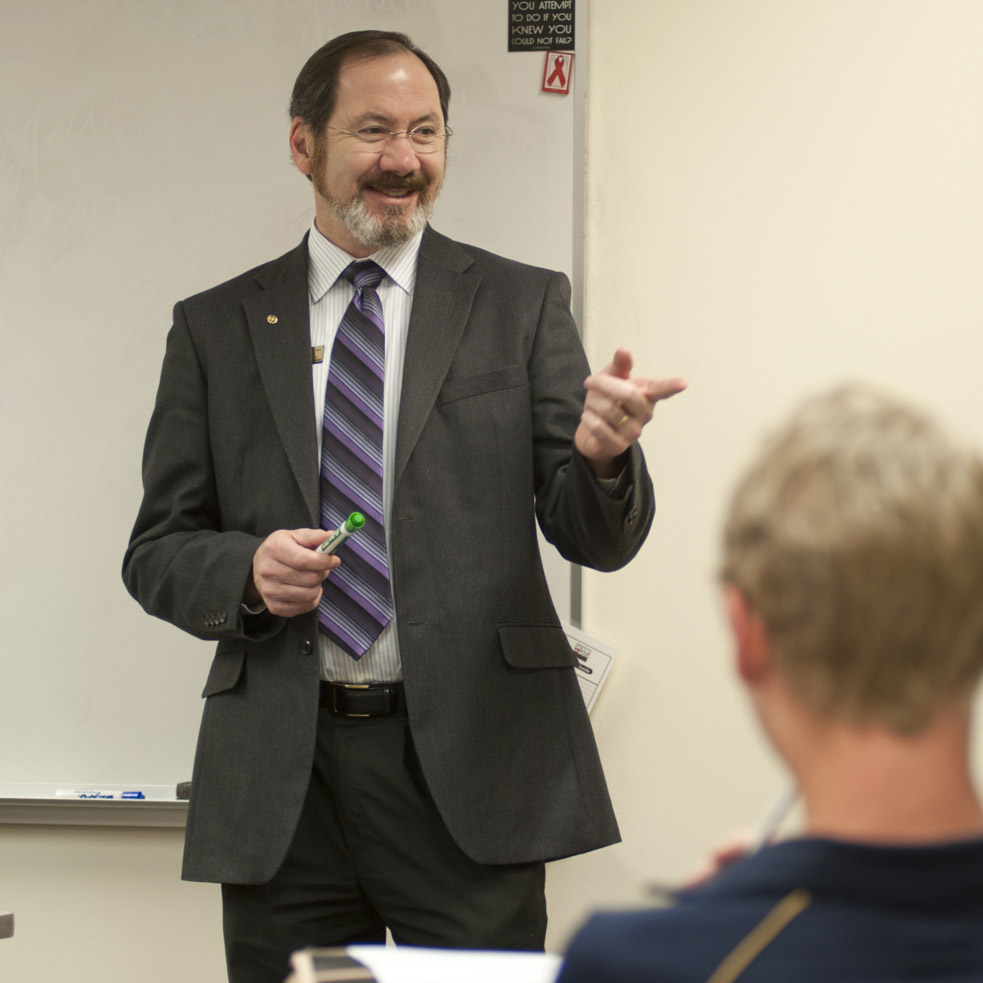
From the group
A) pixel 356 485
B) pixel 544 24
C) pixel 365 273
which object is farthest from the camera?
pixel 544 24

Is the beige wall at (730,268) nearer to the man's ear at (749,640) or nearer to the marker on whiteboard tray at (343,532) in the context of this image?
the marker on whiteboard tray at (343,532)

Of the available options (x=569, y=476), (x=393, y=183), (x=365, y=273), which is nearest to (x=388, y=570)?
(x=569, y=476)

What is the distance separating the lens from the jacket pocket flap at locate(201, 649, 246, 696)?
5.12 ft

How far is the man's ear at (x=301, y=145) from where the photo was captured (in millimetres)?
1765

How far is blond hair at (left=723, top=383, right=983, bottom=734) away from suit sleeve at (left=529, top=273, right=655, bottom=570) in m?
0.78

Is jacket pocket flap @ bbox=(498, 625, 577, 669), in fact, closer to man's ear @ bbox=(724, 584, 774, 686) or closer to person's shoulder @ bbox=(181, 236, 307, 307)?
person's shoulder @ bbox=(181, 236, 307, 307)

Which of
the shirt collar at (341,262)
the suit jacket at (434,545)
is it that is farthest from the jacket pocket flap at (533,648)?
the shirt collar at (341,262)

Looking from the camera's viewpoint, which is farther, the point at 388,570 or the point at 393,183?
the point at 393,183

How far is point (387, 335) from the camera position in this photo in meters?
1.63

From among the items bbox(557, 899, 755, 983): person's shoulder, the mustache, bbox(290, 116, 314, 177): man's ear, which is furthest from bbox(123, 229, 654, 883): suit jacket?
bbox(557, 899, 755, 983): person's shoulder

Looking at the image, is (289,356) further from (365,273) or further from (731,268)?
(731,268)

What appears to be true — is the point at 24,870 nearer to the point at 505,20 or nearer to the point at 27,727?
the point at 27,727

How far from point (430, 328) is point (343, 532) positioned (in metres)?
0.40

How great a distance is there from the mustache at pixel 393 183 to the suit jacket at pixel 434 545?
0.34ft
